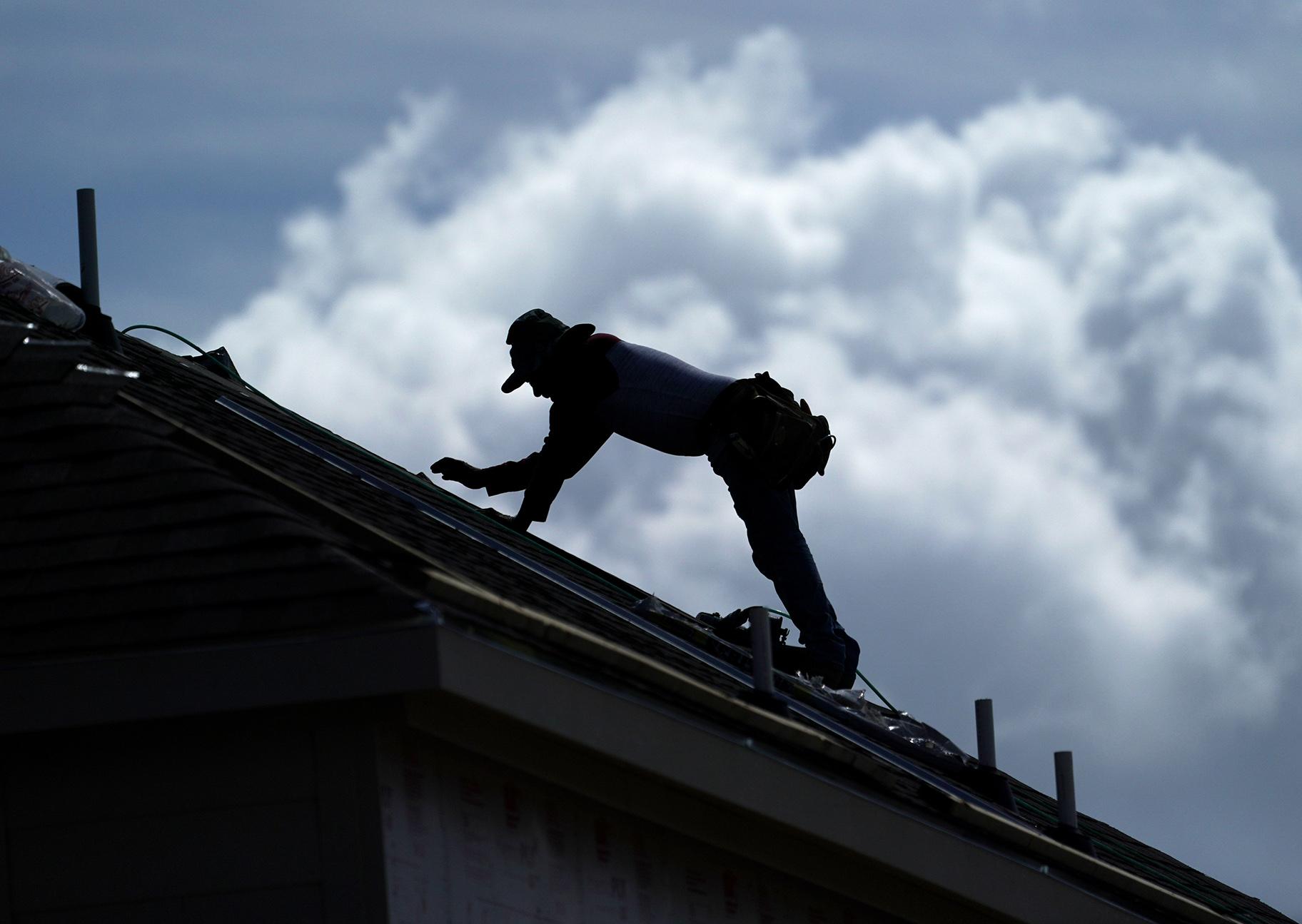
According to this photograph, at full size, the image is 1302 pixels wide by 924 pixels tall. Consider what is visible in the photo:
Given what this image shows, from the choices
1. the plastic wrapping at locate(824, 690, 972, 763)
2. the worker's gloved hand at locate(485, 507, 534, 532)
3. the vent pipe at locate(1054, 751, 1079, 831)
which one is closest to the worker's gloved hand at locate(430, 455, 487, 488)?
the worker's gloved hand at locate(485, 507, 534, 532)

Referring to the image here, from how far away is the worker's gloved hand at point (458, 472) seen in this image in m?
10.2

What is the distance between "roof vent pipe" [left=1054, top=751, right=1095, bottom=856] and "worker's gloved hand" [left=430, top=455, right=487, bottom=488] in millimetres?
3741

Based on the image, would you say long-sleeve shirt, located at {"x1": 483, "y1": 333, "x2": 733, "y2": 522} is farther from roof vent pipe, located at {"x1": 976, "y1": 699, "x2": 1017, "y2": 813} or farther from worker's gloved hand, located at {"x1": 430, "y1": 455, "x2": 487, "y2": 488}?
roof vent pipe, located at {"x1": 976, "y1": 699, "x2": 1017, "y2": 813}

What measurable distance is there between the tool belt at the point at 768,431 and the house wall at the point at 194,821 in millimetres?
4191

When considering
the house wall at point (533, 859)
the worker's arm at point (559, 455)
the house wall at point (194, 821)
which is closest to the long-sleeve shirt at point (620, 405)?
the worker's arm at point (559, 455)

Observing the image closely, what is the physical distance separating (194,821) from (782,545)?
4.51 meters

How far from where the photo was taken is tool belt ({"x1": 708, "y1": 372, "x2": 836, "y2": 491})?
8.97 metres

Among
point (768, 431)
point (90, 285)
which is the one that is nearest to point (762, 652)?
point (768, 431)

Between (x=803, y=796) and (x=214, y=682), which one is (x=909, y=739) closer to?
(x=803, y=796)

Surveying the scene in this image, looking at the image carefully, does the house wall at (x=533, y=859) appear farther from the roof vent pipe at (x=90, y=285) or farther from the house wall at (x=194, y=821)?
the roof vent pipe at (x=90, y=285)

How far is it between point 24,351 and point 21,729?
1.70m

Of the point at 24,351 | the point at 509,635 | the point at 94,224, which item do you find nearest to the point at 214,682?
the point at 509,635

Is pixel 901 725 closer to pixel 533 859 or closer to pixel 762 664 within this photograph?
pixel 762 664

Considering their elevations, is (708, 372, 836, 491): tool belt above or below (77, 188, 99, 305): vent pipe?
below
